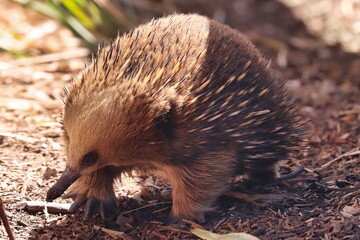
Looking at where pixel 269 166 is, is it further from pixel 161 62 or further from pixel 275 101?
pixel 161 62

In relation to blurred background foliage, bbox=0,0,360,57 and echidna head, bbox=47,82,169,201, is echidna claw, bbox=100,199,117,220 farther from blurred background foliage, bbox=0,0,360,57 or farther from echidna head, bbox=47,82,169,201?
blurred background foliage, bbox=0,0,360,57

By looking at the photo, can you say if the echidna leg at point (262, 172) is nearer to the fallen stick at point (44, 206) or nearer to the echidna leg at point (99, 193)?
the echidna leg at point (99, 193)

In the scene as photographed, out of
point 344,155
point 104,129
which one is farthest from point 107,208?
point 344,155

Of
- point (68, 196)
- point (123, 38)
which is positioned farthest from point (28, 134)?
point (123, 38)

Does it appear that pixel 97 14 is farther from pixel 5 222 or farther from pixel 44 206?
pixel 5 222

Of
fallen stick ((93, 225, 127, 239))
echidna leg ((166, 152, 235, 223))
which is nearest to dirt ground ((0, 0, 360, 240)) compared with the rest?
fallen stick ((93, 225, 127, 239))
